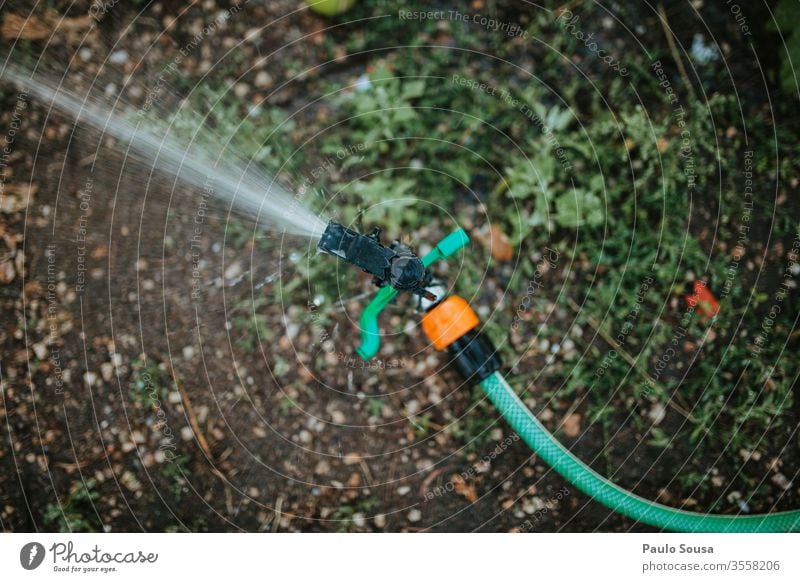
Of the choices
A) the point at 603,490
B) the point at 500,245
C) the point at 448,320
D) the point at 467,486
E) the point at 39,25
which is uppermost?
the point at 39,25

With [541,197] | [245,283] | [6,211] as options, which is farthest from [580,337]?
[6,211]

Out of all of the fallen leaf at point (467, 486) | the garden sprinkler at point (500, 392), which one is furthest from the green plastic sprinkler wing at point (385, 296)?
the fallen leaf at point (467, 486)

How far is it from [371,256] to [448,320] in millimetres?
265

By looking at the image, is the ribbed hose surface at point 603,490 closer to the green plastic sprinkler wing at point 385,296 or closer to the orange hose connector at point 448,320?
the orange hose connector at point 448,320

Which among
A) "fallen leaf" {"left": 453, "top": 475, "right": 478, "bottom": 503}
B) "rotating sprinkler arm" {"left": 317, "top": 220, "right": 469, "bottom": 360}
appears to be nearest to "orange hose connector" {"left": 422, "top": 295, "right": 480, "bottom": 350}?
"rotating sprinkler arm" {"left": 317, "top": 220, "right": 469, "bottom": 360}

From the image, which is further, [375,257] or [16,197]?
[16,197]

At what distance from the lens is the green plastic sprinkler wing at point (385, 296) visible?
42.7 inches

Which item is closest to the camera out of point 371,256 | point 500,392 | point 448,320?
point 371,256

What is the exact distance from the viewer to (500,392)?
1.28m

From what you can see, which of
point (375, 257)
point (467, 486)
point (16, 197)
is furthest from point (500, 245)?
point (16, 197)

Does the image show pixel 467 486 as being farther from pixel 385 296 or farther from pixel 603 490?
pixel 385 296

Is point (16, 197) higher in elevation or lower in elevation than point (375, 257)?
higher

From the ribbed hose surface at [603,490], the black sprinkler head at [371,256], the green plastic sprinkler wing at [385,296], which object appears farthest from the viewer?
the ribbed hose surface at [603,490]
